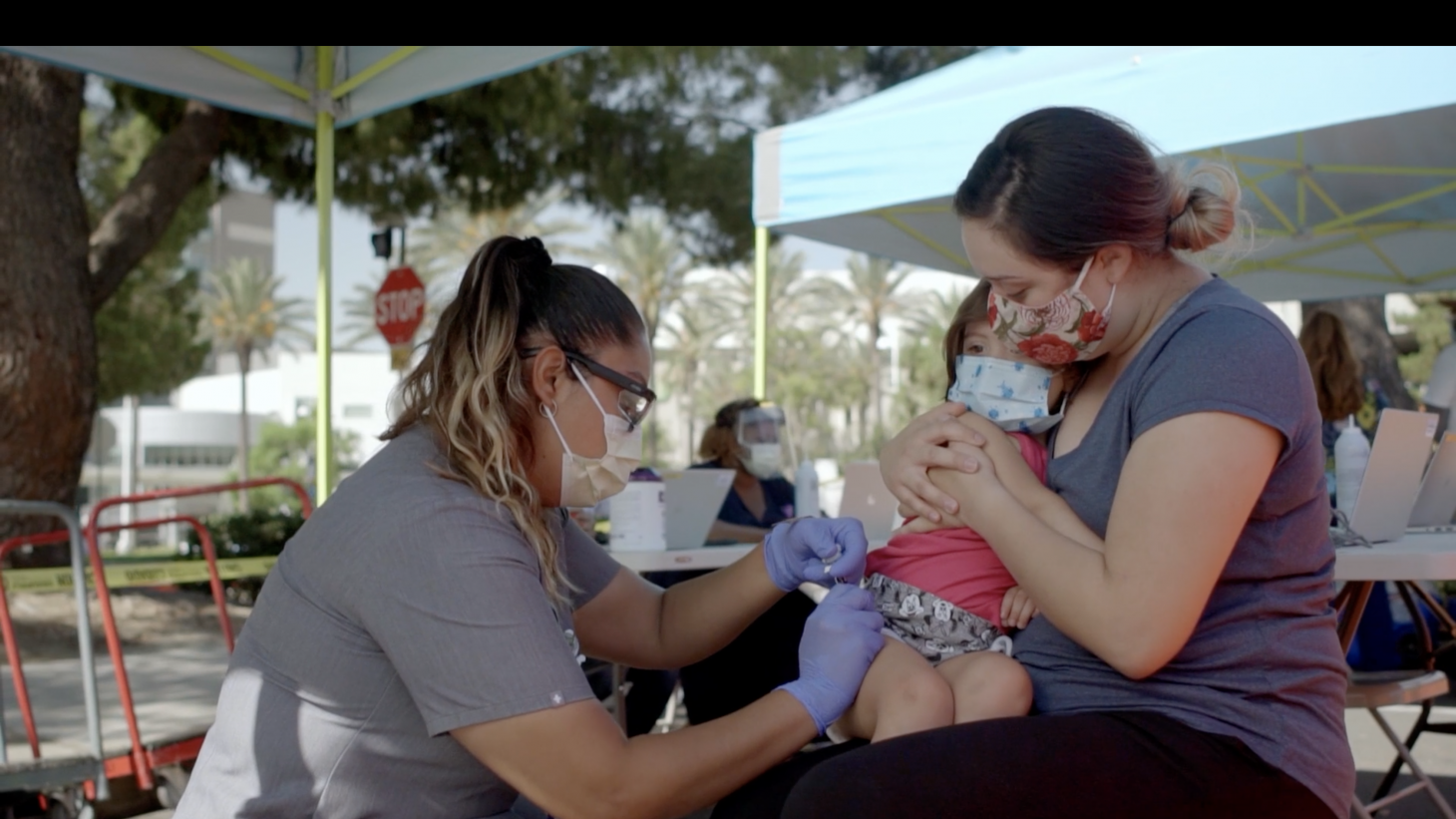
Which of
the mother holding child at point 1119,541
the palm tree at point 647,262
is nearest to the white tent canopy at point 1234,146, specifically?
the mother holding child at point 1119,541

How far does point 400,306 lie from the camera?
27.5 ft

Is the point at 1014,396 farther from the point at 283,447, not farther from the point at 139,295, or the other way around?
the point at 283,447

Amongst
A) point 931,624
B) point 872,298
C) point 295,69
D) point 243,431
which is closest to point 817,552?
point 931,624

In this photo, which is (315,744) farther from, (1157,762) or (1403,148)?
(1403,148)

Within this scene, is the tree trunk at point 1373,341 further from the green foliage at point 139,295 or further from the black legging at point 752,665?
the green foliage at point 139,295

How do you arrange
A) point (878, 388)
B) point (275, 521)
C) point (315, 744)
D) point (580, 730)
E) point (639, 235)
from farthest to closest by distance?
point (878, 388), point (639, 235), point (275, 521), point (315, 744), point (580, 730)

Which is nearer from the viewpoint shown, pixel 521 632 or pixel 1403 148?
pixel 521 632

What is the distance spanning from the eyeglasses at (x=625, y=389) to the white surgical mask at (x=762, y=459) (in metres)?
3.75

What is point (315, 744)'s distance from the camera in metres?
1.65

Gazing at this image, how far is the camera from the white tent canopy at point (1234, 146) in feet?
13.3

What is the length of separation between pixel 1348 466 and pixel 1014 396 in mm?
2106
